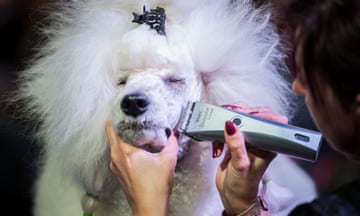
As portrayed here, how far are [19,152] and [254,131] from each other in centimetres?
65

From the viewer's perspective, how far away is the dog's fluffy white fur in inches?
28.5

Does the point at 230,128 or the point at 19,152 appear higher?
the point at 230,128

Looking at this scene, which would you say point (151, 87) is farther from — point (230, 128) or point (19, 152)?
point (19, 152)

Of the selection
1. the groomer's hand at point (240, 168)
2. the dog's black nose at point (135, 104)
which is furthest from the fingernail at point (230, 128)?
the dog's black nose at point (135, 104)

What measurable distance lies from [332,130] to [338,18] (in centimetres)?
13

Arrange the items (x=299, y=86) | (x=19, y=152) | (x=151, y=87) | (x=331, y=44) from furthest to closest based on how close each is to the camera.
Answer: (x=19, y=152)
(x=151, y=87)
(x=299, y=86)
(x=331, y=44)

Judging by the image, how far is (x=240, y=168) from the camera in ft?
2.18

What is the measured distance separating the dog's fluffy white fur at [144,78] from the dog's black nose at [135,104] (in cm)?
1

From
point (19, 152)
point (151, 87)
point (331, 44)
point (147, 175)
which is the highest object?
point (331, 44)

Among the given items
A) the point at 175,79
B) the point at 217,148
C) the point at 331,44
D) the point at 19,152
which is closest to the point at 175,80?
the point at 175,79

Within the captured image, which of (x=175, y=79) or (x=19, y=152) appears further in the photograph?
(x=19, y=152)

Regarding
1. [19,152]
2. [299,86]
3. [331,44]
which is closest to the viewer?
[331,44]

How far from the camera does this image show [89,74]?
0.76 metres

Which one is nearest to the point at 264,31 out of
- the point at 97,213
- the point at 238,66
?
the point at 238,66
